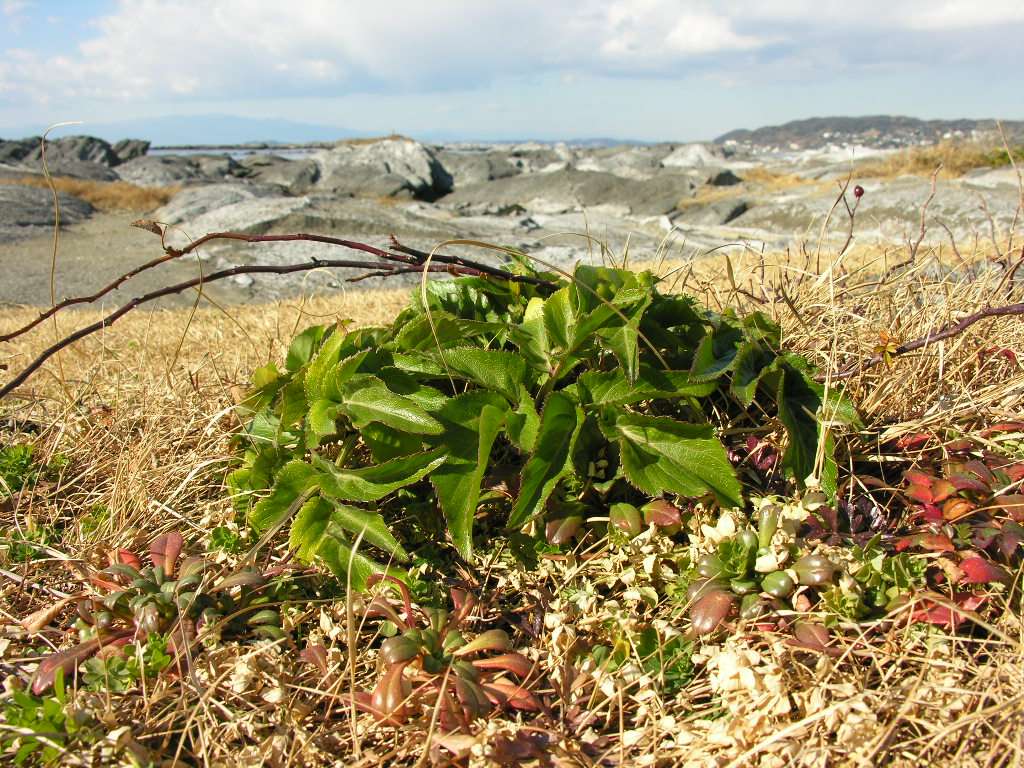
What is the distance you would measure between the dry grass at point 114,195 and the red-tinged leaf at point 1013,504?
18016mm

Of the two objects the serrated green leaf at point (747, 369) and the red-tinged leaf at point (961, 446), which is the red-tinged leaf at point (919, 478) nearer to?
the red-tinged leaf at point (961, 446)

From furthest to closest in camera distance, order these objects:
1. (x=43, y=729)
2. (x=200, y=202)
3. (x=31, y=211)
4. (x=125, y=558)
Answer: (x=200, y=202)
(x=31, y=211)
(x=125, y=558)
(x=43, y=729)

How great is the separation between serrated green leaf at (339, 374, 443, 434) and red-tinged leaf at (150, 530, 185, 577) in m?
0.51

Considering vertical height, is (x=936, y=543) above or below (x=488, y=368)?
below

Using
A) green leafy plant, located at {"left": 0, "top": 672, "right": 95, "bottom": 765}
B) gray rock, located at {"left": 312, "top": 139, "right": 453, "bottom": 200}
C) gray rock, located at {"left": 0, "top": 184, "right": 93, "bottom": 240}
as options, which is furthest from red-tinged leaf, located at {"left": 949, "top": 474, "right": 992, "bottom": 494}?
gray rock, located at {"left": 312, "top": 139, "right": 453, "bottom": 200}

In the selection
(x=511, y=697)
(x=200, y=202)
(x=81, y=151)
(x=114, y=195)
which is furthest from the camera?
(x=81, y=151)

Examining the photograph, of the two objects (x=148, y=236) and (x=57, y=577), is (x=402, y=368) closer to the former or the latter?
(x=57, y=577)

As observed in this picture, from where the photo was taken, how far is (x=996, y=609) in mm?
1312

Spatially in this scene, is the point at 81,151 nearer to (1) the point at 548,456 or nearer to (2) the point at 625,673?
(1) the point at 548,456

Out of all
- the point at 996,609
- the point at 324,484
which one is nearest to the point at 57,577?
the point at 324,484

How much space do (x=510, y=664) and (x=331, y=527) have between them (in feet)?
1.56

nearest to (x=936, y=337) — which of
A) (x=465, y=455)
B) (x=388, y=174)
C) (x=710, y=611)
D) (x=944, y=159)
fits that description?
(x=710, y=611)

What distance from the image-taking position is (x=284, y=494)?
5.13 ft

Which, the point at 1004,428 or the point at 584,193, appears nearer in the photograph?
the point at 1004,428
